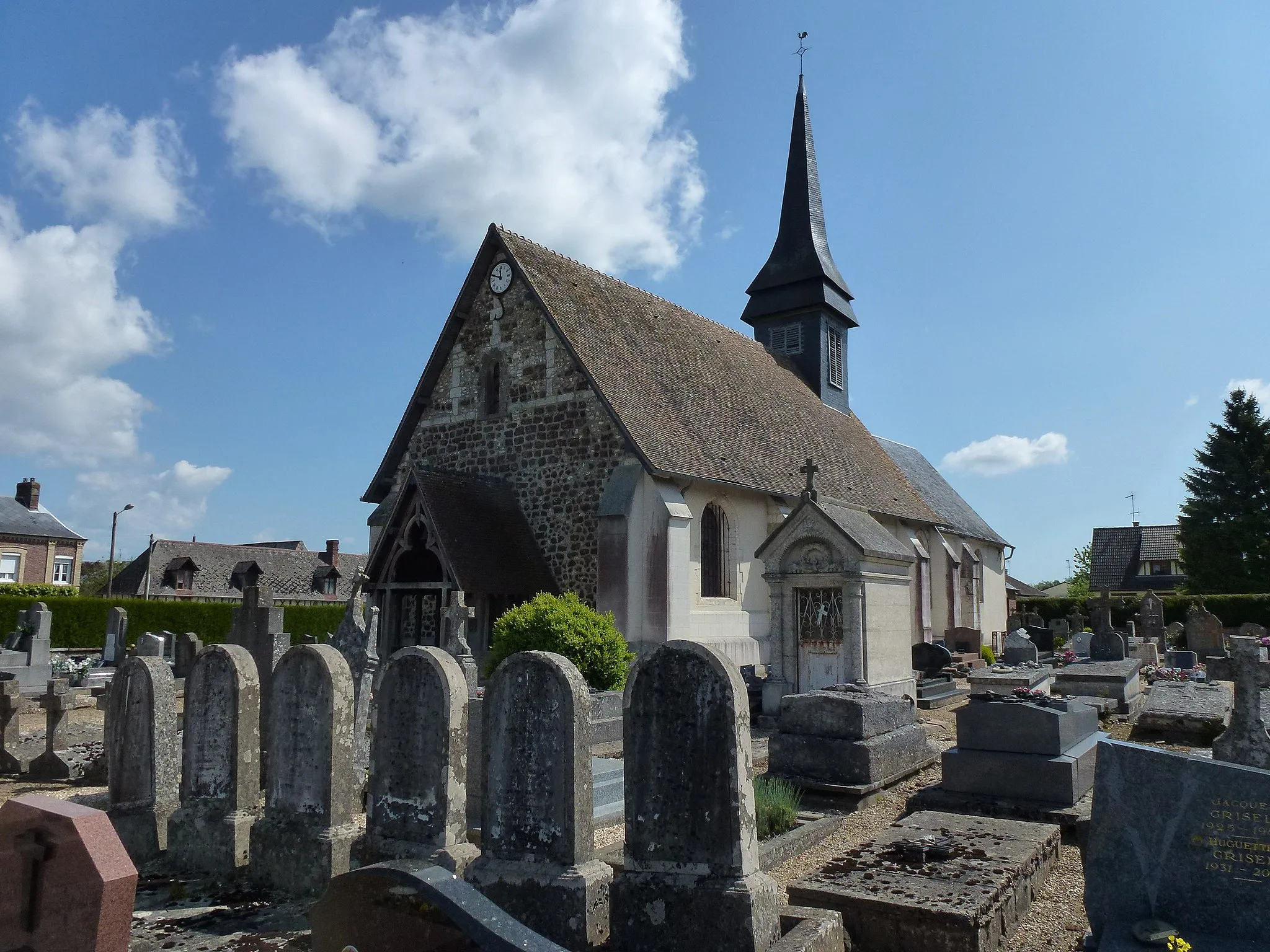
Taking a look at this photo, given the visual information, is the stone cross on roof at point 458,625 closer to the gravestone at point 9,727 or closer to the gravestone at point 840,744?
the gravestone at point 9,727

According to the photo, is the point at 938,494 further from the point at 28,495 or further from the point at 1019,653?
the point at 28,495

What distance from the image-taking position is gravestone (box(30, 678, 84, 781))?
956 centimetres

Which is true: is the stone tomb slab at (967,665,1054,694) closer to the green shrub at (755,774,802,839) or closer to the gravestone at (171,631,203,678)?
the green shrub at (755,774,802,839)

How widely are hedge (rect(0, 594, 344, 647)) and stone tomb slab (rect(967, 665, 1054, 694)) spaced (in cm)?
1840

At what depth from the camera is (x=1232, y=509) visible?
122 ft

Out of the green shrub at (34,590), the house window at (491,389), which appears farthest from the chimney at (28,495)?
the house window at (491,389)

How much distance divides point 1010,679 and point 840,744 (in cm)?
518

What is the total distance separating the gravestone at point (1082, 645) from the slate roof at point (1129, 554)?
28.6 m

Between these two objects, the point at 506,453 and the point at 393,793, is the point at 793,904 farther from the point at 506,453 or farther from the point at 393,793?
the point at 506,453

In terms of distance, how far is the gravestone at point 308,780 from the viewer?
17.6 feet

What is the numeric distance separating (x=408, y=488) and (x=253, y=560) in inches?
1109

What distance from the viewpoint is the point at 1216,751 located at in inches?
265

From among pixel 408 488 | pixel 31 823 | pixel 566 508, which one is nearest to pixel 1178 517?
pixel 566 508

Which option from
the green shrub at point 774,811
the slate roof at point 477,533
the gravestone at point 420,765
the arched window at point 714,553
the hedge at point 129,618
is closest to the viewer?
the gravestone at point 420,765
